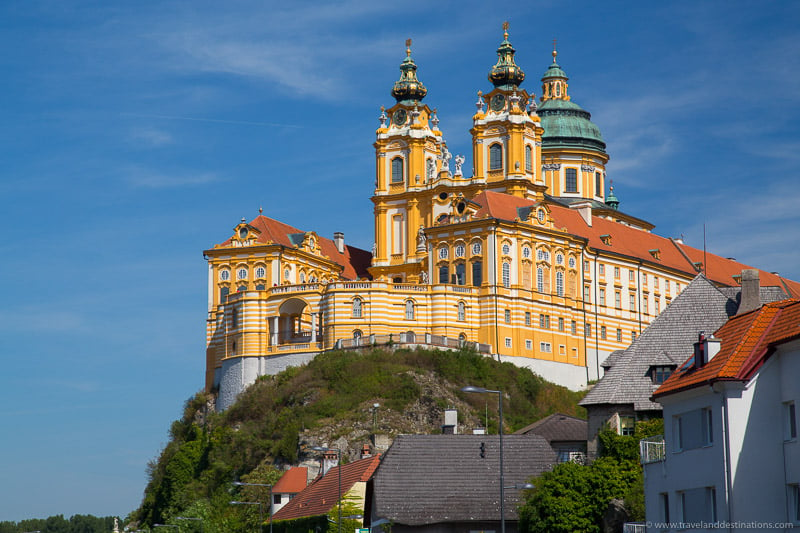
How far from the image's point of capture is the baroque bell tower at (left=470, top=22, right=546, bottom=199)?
137375mm

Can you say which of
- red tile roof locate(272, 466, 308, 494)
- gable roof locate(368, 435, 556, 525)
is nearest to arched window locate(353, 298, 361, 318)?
red tile roof locate(272, 466, 308, 494)

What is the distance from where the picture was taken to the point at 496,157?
139m

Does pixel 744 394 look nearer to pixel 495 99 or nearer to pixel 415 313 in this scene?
pixel 415 313

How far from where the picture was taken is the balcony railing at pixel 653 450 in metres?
47.0

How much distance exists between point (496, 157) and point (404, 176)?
381 inches

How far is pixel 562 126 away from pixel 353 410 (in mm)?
55930

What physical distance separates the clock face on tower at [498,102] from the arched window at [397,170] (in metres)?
10.6

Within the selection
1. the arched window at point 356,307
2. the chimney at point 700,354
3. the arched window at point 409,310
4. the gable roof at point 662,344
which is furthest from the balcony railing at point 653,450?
the arched window at point 409,310

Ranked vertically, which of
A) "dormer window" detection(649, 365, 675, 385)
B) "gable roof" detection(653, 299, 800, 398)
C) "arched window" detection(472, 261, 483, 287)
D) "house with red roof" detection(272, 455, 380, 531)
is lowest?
"house with red roof" detection(272, 455, 380, 531)

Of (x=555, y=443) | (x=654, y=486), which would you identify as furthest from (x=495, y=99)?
(x=654, y=486)

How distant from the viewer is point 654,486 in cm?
4691

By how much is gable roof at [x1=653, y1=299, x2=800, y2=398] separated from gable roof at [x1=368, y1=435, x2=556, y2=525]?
17.9 m

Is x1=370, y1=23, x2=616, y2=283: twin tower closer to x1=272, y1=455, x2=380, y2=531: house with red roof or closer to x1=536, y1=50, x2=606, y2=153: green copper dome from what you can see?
x1=536, y1=50, x2=606, y2=153: green copper dome

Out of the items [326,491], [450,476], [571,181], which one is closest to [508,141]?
[571,181]
